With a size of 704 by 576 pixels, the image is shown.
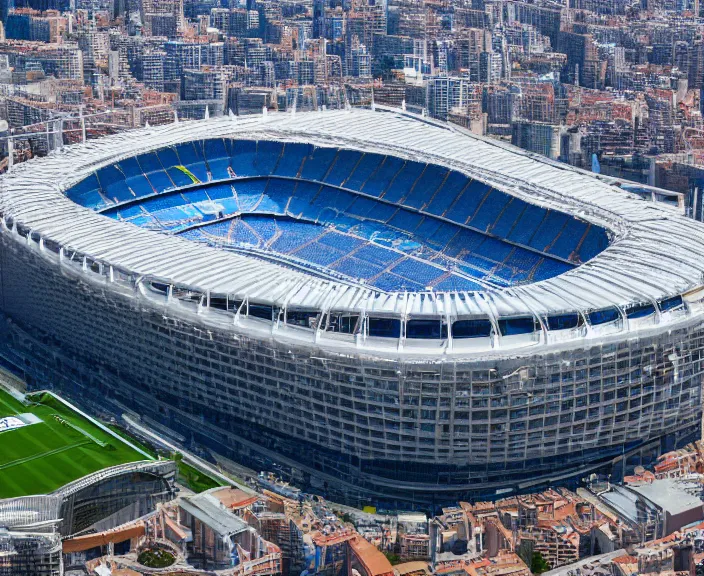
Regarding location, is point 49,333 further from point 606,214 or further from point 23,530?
point 606,214

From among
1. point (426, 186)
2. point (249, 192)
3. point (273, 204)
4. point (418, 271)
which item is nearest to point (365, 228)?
point (426, 186)

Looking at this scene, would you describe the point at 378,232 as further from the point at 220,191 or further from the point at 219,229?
the point at 220,191

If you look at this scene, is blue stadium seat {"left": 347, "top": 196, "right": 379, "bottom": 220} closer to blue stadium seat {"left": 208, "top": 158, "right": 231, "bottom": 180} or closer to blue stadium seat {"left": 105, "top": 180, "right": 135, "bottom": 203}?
blue stadium seat {"left": 208, "top": 158, "right": 231, "bottom": 180}

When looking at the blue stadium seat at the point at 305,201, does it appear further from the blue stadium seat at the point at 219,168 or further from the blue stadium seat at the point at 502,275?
the blue stadium seat at the point at 502,275

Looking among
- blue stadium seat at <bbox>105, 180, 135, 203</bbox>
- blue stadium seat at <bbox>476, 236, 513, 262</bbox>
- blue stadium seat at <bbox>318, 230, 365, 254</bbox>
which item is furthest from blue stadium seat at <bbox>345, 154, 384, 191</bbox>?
blue stadium seat at <bbox>105, 180, 135, 203</bbox>

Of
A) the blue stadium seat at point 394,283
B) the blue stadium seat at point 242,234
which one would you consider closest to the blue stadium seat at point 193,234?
the blue stadium seat at point 242,234

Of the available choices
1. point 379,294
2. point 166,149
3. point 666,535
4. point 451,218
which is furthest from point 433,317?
point 166,149
